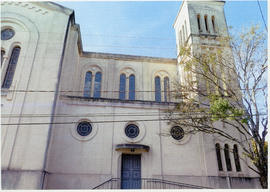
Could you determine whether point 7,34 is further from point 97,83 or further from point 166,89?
point 166,89

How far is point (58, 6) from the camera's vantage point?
1739 centimetres

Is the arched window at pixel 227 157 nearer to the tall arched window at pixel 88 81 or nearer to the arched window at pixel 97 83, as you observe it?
the arched window at pixel 97 83

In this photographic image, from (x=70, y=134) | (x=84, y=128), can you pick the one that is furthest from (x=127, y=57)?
(x=70, y=134)

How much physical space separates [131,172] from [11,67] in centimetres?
1145

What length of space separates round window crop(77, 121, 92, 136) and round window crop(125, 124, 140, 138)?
8.45 ft

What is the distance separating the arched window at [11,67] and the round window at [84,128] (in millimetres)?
5824

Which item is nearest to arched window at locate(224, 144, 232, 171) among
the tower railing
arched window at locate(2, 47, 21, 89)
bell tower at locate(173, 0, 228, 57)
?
the tower railing

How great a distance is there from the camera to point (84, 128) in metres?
14.3

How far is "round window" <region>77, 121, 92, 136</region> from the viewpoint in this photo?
1412cm

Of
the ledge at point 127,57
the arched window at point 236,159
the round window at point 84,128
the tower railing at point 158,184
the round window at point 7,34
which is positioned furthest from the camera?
the ledge at point 127,57

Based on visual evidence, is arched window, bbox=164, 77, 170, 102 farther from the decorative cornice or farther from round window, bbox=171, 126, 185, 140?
the decorative cornice

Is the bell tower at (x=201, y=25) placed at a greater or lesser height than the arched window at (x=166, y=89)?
greater

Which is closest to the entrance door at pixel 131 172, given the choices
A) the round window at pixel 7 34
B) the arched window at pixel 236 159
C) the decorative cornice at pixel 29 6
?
the arched window at pixel 236 159

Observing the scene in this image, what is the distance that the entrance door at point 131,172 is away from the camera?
13246 mm
